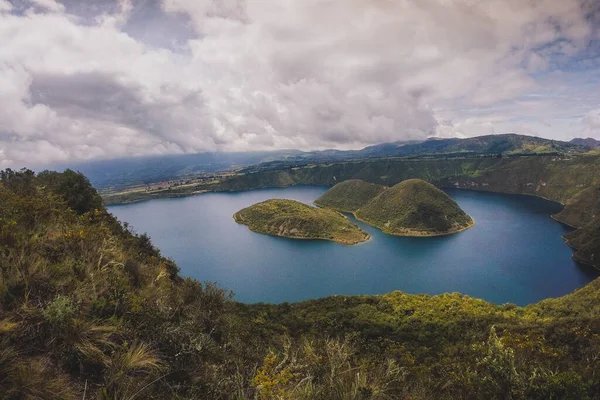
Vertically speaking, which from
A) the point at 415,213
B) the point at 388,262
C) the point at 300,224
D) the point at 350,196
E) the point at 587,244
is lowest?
the point at 388,262

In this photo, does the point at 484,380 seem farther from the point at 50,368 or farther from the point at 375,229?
the point at 375,229

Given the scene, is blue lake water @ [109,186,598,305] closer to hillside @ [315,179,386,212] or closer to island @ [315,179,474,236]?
island @ [315,179,474,236]

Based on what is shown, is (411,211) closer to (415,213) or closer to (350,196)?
(415,213)

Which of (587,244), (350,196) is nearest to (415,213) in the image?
(350,196)

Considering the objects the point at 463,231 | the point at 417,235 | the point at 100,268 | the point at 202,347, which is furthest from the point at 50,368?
the point at 463,231

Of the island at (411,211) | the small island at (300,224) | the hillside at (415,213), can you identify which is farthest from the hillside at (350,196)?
the small island at (300,224)
